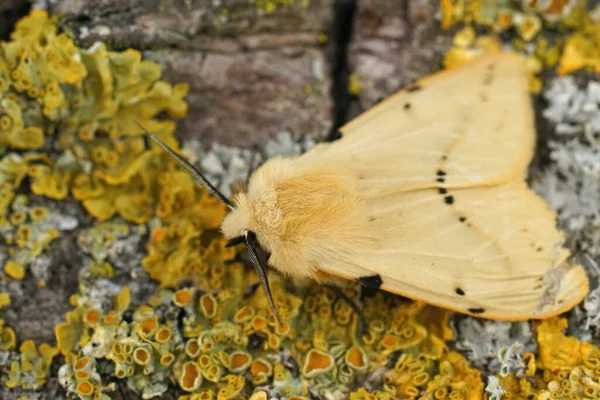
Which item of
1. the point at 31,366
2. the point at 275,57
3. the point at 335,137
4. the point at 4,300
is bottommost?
the point at 31,366

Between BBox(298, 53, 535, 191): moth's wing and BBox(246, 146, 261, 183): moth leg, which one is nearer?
BBox(298, 53, 535, 191): moth's wing

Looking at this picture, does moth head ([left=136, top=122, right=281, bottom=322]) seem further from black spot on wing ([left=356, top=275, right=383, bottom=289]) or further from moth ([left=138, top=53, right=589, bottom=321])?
black spot on wing ([left=356, top=275, right=383, bottom=289])

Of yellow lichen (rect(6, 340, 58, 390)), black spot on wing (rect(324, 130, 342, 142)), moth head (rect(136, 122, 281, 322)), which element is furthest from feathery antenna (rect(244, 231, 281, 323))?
yellow lichen (rect(6, 340, 58, 390))

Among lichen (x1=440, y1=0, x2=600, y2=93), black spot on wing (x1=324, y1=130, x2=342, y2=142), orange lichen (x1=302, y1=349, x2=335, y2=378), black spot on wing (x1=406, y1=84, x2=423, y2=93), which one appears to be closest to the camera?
orange lichen (x1=302, y1=349, x2=335, y2=378)

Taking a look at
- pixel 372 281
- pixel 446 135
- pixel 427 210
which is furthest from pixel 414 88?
pixel 372 281

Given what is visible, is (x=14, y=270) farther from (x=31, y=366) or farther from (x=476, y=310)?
(x=476, y=310)
